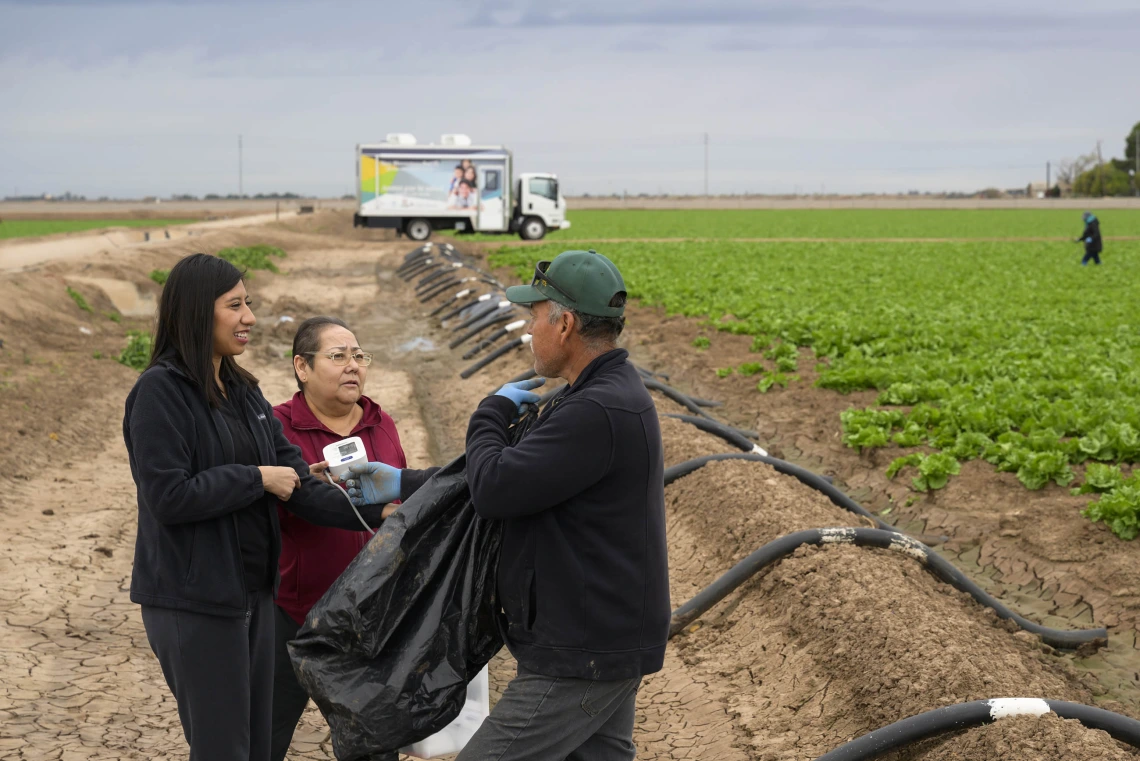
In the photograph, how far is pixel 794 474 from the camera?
291 inches

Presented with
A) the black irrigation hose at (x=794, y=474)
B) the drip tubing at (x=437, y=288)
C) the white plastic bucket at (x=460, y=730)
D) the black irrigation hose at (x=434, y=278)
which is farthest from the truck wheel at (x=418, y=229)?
the white plastic bucket at (x=460, y=730)

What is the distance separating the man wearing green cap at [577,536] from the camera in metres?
2.59

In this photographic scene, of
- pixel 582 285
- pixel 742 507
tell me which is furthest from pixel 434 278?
pixel 582 285

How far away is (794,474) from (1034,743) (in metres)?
3.78

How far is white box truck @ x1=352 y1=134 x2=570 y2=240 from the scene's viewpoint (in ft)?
133

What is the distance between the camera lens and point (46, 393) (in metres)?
11.1

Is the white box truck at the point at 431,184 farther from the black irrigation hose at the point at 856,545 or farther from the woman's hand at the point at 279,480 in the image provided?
the woman's hand at the point at 279,480

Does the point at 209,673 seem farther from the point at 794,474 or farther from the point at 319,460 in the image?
the point at 794,474

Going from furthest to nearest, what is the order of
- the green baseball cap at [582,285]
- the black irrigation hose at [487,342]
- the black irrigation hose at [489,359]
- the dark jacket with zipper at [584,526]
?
the black irrigation hose at [487,342] < the black irrigation hose at [489,359] < the green baseball cap at [582,285] < the dark jacket with zipper at [584,526]

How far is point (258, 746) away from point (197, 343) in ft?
3.93

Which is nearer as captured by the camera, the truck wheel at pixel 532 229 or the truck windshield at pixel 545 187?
the truck windshield at pixel 545 187

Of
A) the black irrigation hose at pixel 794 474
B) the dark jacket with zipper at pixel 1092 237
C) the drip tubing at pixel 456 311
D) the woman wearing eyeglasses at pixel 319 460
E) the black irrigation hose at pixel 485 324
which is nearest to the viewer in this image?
the woman wearing eyeglasses at pixel 319 460

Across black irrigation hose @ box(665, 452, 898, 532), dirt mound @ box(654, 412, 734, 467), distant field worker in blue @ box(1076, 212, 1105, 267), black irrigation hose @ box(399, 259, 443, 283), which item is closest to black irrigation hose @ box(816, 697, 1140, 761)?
black irrigation hose @ box(665, 452, 898, 532)

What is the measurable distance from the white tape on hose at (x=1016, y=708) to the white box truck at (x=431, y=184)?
37.8m
